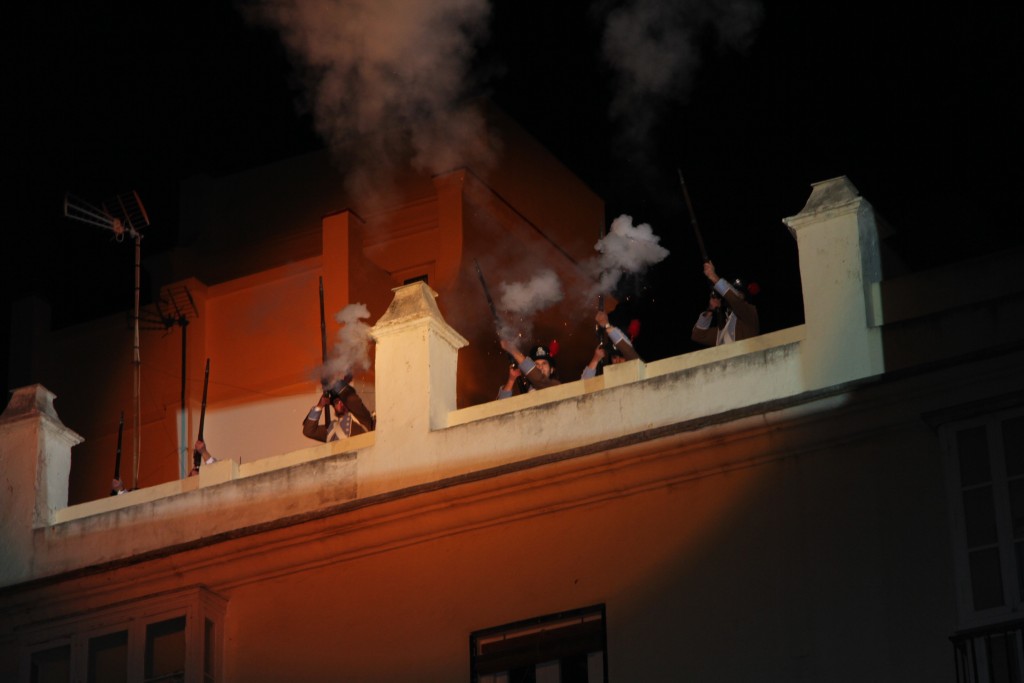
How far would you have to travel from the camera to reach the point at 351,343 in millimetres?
28125

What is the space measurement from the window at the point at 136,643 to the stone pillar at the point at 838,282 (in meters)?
5.98

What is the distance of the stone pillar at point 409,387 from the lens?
68.7ft

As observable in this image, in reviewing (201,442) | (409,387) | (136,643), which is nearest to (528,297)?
(201,442)

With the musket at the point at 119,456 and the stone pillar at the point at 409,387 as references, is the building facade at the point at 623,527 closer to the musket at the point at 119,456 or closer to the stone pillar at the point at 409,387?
the stone pillar at the point at 409,387

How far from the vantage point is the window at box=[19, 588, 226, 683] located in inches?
819

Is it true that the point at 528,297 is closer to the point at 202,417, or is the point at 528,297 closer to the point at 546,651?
the point at 202,417

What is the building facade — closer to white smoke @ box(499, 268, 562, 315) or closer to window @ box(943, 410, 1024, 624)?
window @ box(943, 410, 1024, 624)

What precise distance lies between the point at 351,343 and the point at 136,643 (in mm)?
7754

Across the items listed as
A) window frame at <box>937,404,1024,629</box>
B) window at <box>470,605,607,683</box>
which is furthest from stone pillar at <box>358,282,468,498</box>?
window frame at <box>937,404,1024,629</box>

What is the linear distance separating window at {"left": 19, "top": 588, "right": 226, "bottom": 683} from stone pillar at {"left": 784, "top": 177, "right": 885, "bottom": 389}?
598cm

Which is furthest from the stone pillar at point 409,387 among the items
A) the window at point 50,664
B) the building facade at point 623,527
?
the window at point 50,664

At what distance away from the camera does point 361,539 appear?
2058 centimetres

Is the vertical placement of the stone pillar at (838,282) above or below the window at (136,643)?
above

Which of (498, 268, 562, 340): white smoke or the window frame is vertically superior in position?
(498, 268, 562, 340): white smoke
